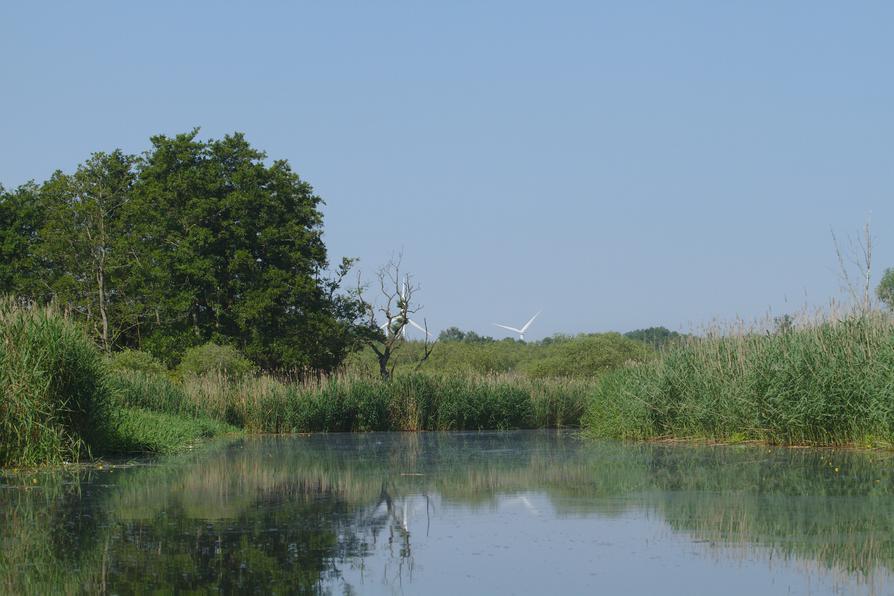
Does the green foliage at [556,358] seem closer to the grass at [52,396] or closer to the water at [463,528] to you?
the grass at [52,396]

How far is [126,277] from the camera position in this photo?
160 feet

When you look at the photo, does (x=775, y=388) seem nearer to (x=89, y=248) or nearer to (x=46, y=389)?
(x=46, y=389)

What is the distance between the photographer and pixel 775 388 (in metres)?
20.0

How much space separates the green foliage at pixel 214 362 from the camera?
38.7 m

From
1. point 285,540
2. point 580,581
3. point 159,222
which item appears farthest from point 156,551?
point 159,222

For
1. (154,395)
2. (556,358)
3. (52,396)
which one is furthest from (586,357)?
(52,396)

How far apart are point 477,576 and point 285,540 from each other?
2221 millimetres

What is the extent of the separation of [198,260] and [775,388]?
29.4 m

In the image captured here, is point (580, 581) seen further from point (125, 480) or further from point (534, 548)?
point (125, 480)

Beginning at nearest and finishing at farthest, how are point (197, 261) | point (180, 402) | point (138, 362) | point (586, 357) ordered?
point (180, 402) < point (138, 362) < point (197, 261) < point (586, 357)

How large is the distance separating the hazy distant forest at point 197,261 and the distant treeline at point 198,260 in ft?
0.20

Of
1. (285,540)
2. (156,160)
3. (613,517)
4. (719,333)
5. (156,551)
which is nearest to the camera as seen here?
(156,551)

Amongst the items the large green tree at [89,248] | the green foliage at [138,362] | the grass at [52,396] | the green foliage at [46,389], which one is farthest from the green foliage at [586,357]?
the green foliage at [46,389]

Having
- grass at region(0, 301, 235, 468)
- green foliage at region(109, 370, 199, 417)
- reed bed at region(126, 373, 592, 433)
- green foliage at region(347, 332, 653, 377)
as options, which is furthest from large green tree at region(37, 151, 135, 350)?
grass at region(0, 301, 235, 468)
